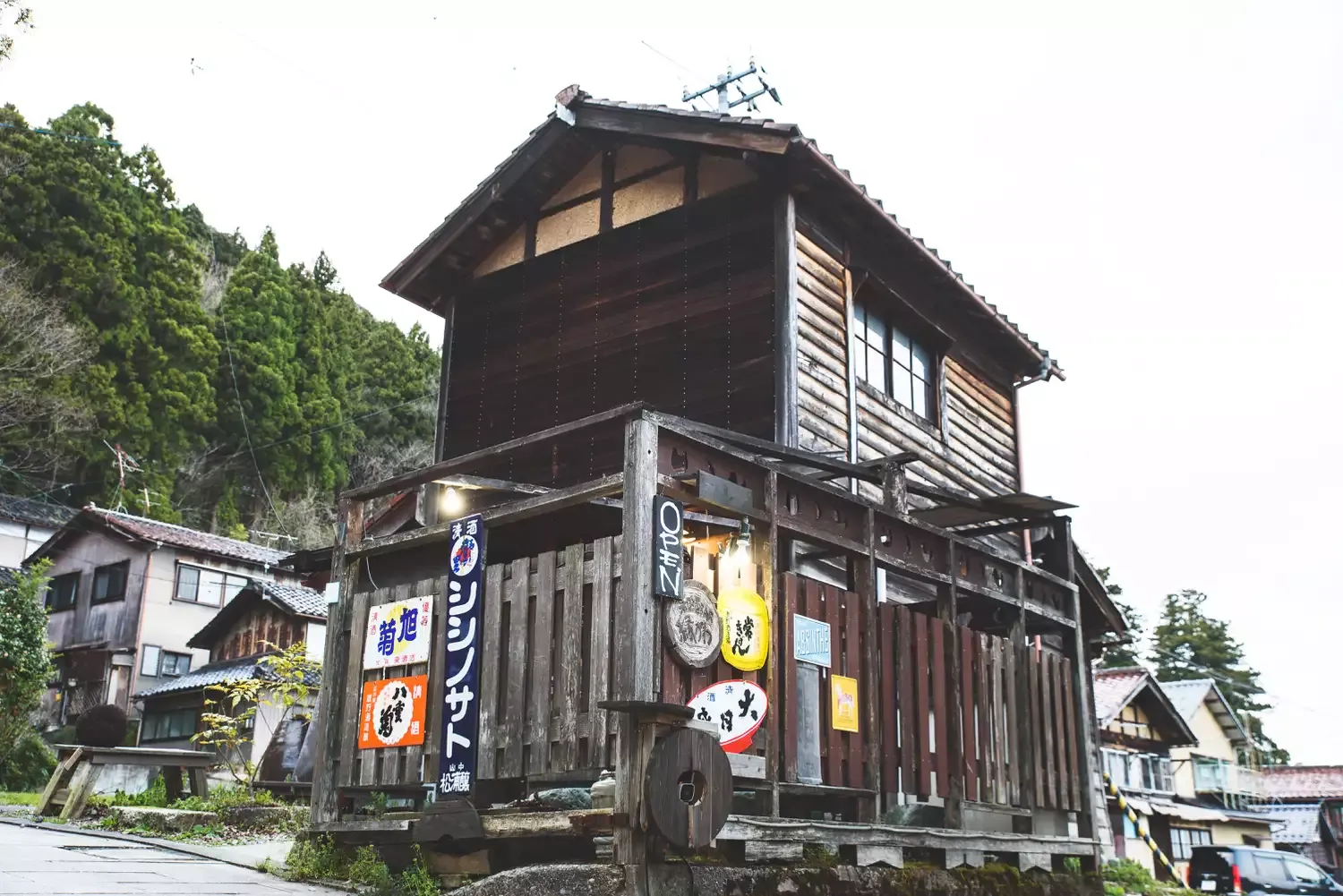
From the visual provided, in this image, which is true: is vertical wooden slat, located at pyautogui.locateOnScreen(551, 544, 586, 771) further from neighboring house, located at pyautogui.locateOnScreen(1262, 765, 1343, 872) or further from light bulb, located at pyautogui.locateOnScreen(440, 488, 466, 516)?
neighboring house, located at pyautogui.locateOnScreen(1262, 765, 1343, 872)

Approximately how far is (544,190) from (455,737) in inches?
348

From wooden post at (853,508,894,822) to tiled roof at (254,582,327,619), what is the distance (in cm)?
2239

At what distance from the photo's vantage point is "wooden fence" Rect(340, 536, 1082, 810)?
8852mm

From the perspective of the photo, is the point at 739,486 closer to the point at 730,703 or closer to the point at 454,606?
the point at 730,703

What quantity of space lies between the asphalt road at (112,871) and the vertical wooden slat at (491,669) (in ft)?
5.52

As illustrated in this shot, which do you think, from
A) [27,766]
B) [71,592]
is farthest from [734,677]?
[71,592]

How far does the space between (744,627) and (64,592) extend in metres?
34.2

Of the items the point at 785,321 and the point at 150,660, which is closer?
the point at 785,321

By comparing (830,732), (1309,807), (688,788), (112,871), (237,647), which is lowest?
(112,871)

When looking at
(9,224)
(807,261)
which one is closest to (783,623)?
(807,261)

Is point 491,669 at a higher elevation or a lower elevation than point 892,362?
lower

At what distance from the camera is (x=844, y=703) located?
10266mm

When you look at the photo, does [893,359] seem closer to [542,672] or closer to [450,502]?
[450,502]

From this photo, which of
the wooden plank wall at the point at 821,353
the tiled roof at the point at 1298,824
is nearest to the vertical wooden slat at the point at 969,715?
the wooden plank wall at the point at 821,353
